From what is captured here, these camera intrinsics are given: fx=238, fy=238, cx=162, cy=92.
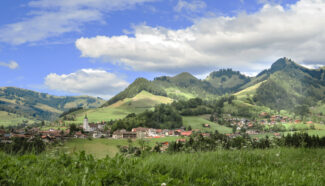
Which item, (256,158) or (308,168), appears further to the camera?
(256,158)

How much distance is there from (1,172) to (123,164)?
7.24 ft

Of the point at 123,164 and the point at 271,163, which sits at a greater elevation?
the point at 123,164

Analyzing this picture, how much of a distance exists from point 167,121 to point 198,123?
25.6 meters

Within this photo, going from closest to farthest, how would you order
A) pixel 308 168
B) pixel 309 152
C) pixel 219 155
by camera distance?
pixel 308 168 < pixel 219 155 < pixel 309 152

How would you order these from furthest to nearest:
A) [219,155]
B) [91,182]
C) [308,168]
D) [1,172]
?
[219,155] < [308,168] < [1,172] < [91,182]

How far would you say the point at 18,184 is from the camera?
12.6 feet

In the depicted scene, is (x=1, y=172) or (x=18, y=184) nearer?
(x=18, y=184)

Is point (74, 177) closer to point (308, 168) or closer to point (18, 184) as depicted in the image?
point (18, 184)

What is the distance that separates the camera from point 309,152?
10.5 metres

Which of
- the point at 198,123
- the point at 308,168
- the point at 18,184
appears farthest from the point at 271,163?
the point at 198,123

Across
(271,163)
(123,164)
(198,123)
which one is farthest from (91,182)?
(198,123)

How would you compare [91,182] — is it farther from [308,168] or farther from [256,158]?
[308,168]

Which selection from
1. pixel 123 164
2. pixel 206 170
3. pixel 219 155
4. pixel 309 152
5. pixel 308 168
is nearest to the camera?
pixel 123 164

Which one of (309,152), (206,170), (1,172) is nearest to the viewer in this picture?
(1,172)
